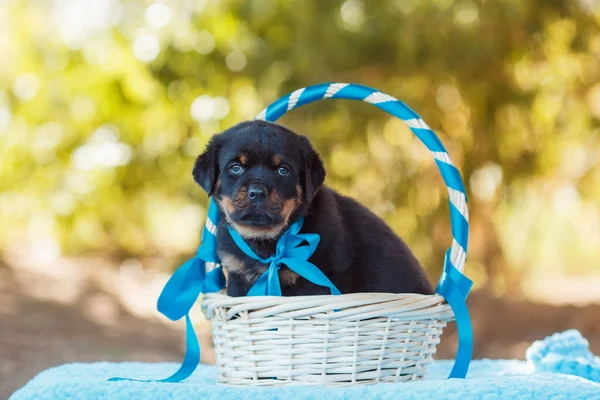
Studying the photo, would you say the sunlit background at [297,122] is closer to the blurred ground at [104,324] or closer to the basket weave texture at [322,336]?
the blurred ground at [104,324]

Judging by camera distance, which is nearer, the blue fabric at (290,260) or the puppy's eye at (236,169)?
the blue fabric at (290,260)

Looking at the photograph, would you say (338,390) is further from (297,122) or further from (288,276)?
(297,122)

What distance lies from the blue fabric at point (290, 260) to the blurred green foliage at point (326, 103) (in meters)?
2.87

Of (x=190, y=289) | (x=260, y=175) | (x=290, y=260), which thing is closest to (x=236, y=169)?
(x=260, y=175)

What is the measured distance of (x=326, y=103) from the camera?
5238 mm

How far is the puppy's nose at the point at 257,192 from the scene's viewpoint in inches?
89.5

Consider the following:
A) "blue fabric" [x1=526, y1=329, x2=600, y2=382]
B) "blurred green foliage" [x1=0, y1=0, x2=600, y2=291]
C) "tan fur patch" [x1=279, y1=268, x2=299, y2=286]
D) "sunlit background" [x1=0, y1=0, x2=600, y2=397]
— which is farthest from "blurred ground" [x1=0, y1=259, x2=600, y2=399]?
"tan fur patch" [x1=279, y1=268, x2=299, y2=286]

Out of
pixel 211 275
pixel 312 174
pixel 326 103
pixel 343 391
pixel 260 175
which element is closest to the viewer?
pixel 343 391

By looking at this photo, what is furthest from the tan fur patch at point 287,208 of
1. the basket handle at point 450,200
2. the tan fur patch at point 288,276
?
the basket handle at point 450,200

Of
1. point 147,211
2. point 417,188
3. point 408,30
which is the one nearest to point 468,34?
point 408,30

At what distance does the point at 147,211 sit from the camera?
7.27 meters

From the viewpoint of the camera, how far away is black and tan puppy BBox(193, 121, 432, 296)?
2348 millimetres

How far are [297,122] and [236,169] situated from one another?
294cm

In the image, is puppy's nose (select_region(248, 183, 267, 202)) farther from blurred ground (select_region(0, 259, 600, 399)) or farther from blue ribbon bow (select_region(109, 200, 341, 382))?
blurred ground (select_region(0, 259, 600, 399))
